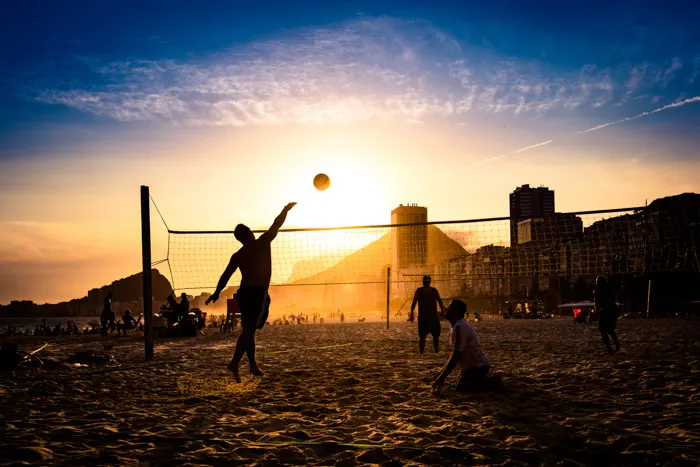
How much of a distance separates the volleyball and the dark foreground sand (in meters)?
4.94

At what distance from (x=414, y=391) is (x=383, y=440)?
2.06 m

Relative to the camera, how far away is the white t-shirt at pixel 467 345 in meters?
5.82

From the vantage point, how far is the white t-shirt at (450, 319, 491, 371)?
5816 mm

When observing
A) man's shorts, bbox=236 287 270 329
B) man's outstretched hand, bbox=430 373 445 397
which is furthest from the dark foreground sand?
man's shorts, bbox=236 287 270 329

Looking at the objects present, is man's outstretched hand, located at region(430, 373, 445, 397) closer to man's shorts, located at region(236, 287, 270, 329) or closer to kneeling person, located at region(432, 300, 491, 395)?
kneeling person, located at region(432, 300, 491, 395)

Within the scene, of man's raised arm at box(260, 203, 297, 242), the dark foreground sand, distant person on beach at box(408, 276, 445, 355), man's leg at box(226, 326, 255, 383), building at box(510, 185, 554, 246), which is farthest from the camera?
building at box(510, 185, 554, 246)

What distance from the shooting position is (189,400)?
18.6ft

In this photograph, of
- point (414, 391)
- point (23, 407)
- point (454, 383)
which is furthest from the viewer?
point (454, 383)

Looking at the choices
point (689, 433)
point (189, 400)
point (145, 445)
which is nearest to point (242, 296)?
point (189, 400)

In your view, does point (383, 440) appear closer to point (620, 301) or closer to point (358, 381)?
point (358, 381)

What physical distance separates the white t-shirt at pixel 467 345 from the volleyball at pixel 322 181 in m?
6.75

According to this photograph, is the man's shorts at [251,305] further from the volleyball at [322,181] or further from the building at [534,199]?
Answer: the building at [534,199]

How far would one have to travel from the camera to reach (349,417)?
195 inches

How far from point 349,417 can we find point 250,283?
2617 mm
